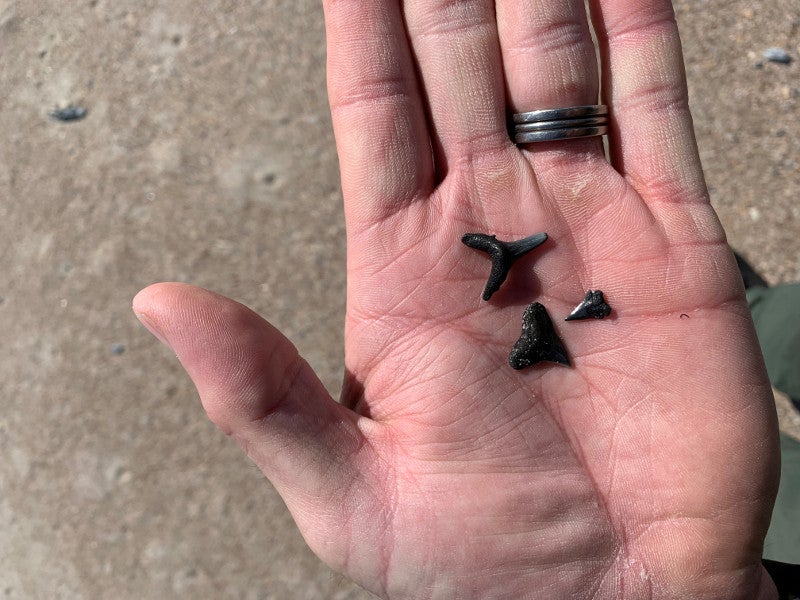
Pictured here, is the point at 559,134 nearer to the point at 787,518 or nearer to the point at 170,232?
the point at 787,518

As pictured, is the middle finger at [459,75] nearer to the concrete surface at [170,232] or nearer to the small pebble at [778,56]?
the concrete surface at [170,232]

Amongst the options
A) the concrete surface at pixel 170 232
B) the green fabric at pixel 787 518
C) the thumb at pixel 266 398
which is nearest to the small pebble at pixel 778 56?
the concrete surface at pixel 170 232

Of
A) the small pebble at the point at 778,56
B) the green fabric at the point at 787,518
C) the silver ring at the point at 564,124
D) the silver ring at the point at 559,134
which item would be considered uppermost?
the silver ring at the point at 564,124

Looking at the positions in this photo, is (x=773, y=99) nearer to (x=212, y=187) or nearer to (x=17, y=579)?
(x=212, y=187)

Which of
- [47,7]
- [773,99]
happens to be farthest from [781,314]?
[47,7]

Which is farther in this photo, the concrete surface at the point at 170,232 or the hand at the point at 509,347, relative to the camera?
the concrete surface at the point at 170,232

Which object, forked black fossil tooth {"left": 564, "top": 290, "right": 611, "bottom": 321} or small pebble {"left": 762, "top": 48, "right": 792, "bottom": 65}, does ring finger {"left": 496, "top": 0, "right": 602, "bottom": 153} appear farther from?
small pebble {"left": 762, "top": 48, "right": 792, "bottom": 65}
